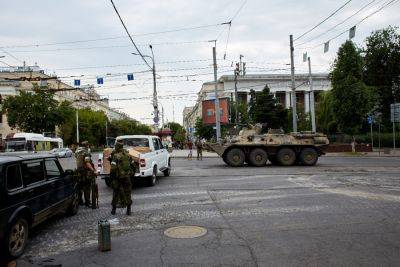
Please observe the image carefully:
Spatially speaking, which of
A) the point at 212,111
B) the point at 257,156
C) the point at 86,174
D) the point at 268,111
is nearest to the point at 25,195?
the point at 86,174

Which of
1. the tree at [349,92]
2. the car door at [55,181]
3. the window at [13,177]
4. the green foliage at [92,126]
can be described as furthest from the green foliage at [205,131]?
the window at [13,177]

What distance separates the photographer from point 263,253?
6.21 meters

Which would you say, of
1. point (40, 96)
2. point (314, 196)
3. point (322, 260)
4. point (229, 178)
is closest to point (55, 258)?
point (322, 260)

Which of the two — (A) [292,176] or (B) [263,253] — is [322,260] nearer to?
(B) [263,253]

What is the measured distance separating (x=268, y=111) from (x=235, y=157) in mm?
28367

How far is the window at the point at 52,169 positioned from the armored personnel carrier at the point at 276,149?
46.6 ft

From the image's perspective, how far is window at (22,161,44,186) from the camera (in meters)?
7.02

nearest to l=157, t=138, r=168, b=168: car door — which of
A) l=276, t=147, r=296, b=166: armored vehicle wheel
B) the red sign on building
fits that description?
l=276, t=147, r=296, b=166: armored vehicle wheel

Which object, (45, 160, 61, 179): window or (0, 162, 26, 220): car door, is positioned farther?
(45, 160, 61, 179): window

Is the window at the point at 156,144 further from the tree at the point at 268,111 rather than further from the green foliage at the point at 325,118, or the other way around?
the green foliage at the point at 325,118

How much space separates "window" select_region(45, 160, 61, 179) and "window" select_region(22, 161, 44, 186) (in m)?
0.27

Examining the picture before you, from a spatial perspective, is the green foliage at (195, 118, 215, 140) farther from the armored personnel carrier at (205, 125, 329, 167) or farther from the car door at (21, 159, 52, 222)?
the car door at (21, 159, 52, 222)

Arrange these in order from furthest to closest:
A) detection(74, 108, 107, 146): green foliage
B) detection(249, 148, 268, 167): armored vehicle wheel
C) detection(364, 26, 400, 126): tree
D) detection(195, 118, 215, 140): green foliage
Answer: detection(74, 108, 107, 146): green foliage, detection(195, 118, 215, 140): green foliage, detection(364, 26, 400, 126): tree, detection(249, 148, 268, 167): armored vehicle wheel

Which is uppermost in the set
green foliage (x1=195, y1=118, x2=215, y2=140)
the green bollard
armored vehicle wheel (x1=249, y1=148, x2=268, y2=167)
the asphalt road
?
green foliage (x1=195, y1=118, x2=215, y2=140)
